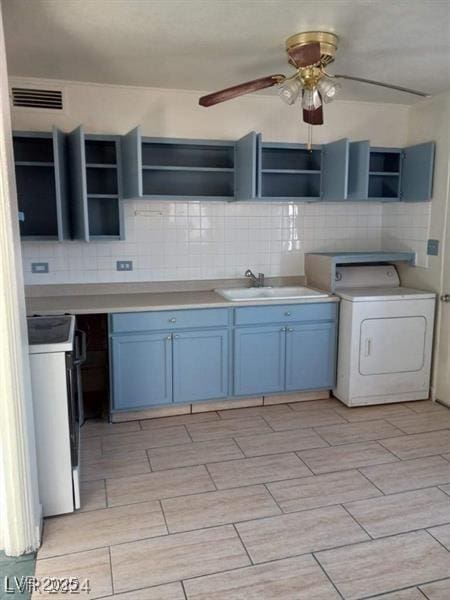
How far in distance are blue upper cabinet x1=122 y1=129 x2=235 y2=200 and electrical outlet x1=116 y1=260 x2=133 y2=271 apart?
54cm

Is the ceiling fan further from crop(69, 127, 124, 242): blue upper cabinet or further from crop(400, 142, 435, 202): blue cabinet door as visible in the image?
crop(400, 142, 435, 202): blue cabinet door

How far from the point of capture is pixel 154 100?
368 cm

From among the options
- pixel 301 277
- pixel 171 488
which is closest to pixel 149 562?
pixel 171 488

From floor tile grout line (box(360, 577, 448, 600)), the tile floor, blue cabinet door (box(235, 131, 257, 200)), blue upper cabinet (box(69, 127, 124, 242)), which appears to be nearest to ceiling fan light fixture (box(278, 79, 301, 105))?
blue cabinet door (box(235, 131, 257, 200))

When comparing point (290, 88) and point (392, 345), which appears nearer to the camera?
point (290, 88)

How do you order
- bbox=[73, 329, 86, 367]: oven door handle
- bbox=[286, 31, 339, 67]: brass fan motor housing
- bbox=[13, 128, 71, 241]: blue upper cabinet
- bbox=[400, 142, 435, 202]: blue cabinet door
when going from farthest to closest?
bbox=[400, 142, 435, 202]: blue cabinet door
bbox=[13, 128, 71, 241]: blue upper cabinet
bbox=[73, 329, 86, 367]: oven door handle
bbox=[286, 31, 339, 67]: brass fan motor housing

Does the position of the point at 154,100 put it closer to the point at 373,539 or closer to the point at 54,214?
the point at 54,214

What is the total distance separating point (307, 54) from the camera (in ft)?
7.93

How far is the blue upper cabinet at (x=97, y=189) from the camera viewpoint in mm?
3318

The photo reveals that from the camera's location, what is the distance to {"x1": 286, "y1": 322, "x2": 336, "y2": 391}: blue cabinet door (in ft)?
12.2

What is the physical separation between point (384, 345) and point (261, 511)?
5.93ft

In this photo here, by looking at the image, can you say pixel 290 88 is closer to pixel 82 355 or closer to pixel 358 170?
pixel 358 170

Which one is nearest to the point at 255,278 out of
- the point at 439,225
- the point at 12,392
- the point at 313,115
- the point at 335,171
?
the point at 335,171

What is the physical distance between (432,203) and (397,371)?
4.50 feet
